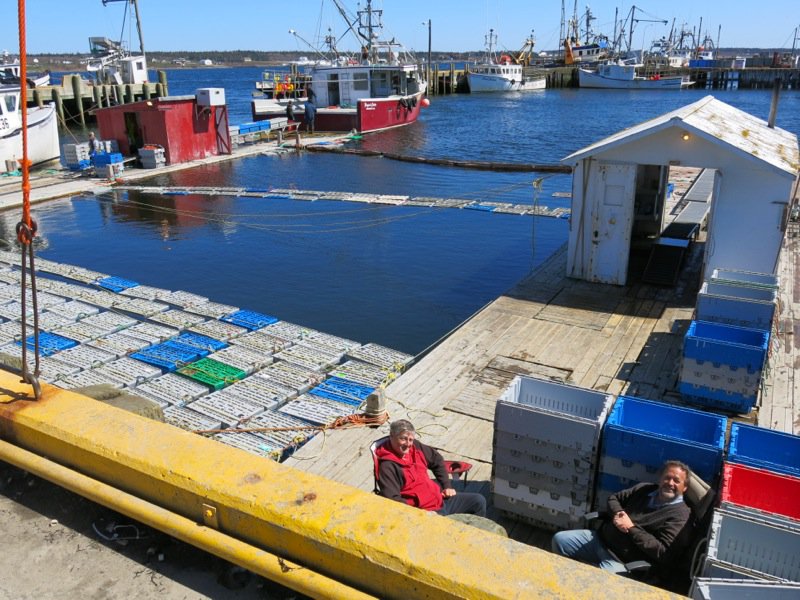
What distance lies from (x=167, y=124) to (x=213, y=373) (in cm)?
2285

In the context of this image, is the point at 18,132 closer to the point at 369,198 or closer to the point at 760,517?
the point at 369,198

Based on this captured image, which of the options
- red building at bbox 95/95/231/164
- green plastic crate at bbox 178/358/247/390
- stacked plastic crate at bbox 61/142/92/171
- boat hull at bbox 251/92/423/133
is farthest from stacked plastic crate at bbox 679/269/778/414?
boat hull at bbox 251/92/423/133

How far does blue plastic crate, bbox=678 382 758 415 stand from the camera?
7.94 m

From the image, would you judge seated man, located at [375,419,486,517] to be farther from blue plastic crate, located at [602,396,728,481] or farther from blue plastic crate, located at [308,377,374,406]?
blue plastic crate, located at [308,377,374,406]

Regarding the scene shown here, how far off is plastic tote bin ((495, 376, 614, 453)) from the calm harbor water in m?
5.87

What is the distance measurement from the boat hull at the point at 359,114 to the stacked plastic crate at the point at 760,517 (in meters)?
41.3

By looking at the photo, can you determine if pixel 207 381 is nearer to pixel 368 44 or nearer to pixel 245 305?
pixel 245 305

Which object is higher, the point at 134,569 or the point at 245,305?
the point at 134,569

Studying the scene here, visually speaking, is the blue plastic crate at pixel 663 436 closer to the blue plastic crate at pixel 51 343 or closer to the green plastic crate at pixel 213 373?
the green plastic crate at pixel 213 373

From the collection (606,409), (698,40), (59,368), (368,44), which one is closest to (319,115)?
(368,44)

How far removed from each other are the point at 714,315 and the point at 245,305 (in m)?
9.40

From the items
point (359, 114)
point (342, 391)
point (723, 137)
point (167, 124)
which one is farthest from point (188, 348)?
point (359, 114)

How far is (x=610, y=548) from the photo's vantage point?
15.7 feet

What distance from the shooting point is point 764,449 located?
5.31 m
